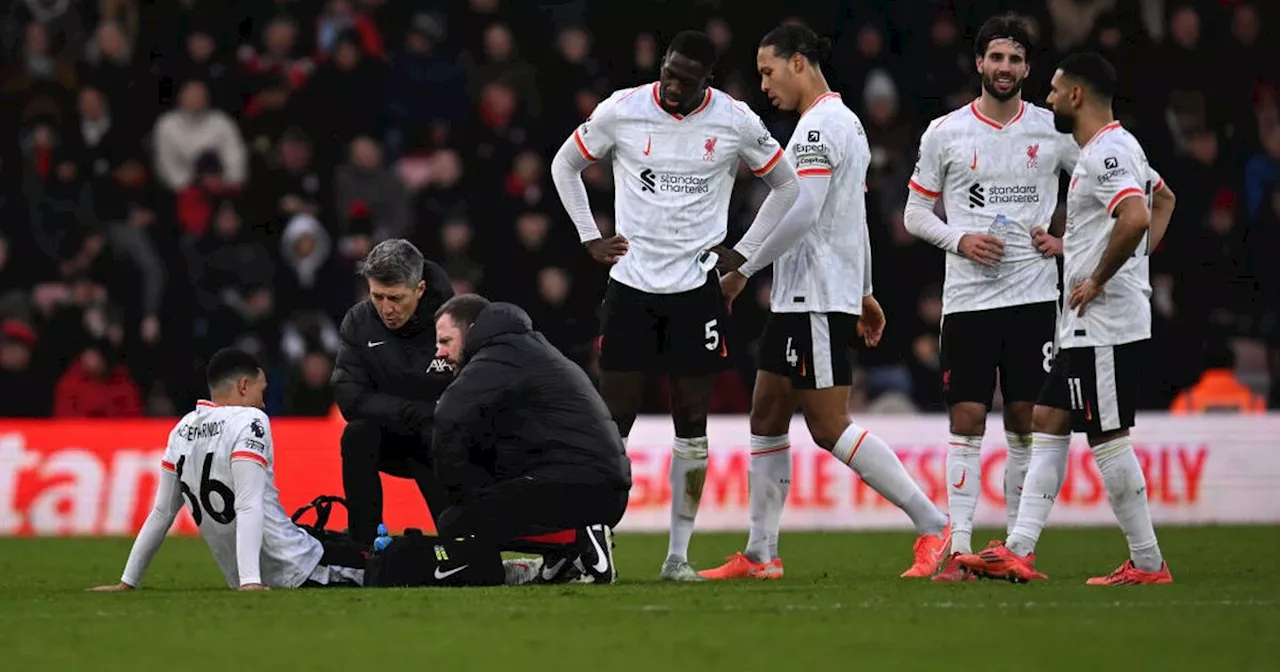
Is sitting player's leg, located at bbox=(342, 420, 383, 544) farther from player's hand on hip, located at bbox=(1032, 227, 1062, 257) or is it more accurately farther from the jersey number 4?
player's hand on hip, located at bbox=(1032, 227, 1062, 257)

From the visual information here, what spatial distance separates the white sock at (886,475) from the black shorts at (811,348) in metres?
0.29

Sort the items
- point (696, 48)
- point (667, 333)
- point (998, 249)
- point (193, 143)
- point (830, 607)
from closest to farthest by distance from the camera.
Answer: point (830, 607), point (696, 48), point (998, 249), point (667, 333), point (193, 143)

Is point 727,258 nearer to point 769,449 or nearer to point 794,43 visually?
point 769,449

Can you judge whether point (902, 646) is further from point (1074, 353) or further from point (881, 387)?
point (881, 387)

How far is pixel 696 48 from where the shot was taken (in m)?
10.1

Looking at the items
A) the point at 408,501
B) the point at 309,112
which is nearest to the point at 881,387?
the point at 408,501

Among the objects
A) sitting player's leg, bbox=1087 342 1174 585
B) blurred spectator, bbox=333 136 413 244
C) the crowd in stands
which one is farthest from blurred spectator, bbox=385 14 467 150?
sitting player's leg, bbox=1087 342 1174 585

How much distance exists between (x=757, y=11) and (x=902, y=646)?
13.7 meters

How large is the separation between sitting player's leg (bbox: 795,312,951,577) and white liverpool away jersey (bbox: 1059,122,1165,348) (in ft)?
3.97

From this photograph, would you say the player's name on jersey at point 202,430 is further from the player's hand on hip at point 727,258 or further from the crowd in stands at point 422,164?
→ the crowd in stands at point 422,164

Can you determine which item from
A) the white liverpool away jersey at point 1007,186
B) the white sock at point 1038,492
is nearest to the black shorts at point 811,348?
the white liverpool away jersey at point 1007,186

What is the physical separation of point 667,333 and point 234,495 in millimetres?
2240

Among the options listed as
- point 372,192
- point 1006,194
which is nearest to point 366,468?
point 1006,194

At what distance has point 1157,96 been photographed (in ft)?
62.7
